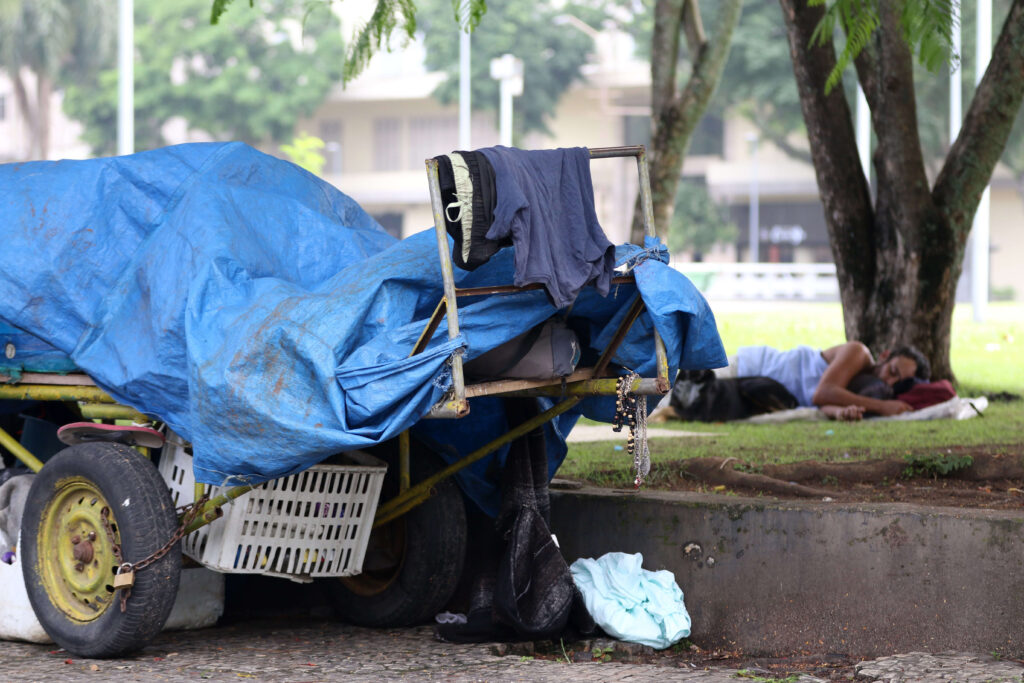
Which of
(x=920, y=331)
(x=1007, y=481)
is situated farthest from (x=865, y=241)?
(x=1007, y=481)

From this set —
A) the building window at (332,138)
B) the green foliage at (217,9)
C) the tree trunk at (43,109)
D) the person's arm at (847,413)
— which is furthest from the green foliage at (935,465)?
the building window at (332,138)

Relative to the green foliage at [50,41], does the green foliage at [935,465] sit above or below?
below

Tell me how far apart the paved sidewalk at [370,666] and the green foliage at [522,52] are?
37.8m

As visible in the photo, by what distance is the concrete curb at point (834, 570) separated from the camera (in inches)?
167

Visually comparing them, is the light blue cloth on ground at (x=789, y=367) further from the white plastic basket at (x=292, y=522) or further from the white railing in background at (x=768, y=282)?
the white railing in background at (x=768, y=282)

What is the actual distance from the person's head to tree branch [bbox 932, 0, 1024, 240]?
939mm

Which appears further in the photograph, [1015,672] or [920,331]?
[920,331]

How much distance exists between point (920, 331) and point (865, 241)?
0.76m

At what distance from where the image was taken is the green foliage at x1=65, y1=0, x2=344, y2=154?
43500 mm

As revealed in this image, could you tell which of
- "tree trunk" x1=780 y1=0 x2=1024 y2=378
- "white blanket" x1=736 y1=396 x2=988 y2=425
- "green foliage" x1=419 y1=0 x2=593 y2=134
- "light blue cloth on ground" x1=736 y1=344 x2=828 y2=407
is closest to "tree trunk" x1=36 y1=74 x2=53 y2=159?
"green foliage" x1=419 y1=0 x2=593 y2=134

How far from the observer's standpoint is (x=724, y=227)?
42531 mm

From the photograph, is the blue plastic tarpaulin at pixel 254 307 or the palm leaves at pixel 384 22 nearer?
the blue plastic tarpaulin at pixel 254 307

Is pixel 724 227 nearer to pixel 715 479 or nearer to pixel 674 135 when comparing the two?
→ pixel 674 135

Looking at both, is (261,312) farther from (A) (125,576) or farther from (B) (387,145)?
(B) (387,145)
